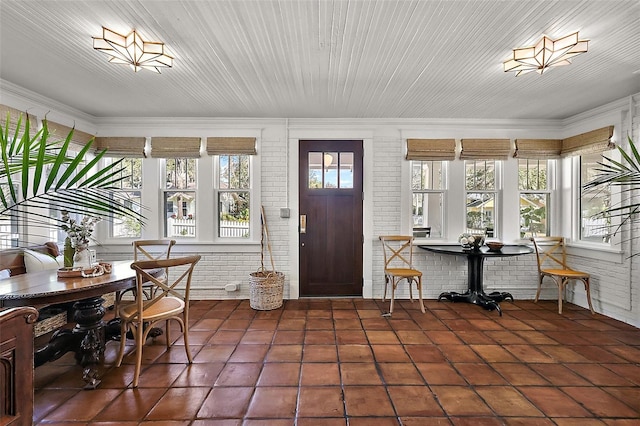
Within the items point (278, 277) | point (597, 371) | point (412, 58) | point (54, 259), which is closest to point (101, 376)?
point (54, 259)

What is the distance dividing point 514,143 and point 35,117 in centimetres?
606

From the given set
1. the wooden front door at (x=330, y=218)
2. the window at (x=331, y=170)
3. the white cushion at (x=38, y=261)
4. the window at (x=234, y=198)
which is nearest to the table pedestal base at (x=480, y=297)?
the wooden front door at (x=330, y=218)

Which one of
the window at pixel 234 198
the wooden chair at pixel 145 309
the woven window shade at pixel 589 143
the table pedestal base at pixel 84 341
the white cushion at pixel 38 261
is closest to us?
the wooden chair at pixel 145 309

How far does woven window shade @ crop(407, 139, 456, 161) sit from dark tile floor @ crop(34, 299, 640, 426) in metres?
2.19

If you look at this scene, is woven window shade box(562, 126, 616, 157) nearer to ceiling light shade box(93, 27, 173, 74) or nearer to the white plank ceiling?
the white plank ceiling

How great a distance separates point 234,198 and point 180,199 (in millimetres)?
783

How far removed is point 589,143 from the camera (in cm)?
403

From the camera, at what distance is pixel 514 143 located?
454cm

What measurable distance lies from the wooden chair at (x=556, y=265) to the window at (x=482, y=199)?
2.00 ft

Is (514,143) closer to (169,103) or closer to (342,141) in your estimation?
(342,141)

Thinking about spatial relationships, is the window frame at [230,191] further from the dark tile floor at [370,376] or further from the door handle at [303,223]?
the dark tile floor at [370,376]

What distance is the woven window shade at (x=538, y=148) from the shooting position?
4473mm

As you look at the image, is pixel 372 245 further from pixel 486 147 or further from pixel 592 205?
pixel 592 205

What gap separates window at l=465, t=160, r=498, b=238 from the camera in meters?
4.67
